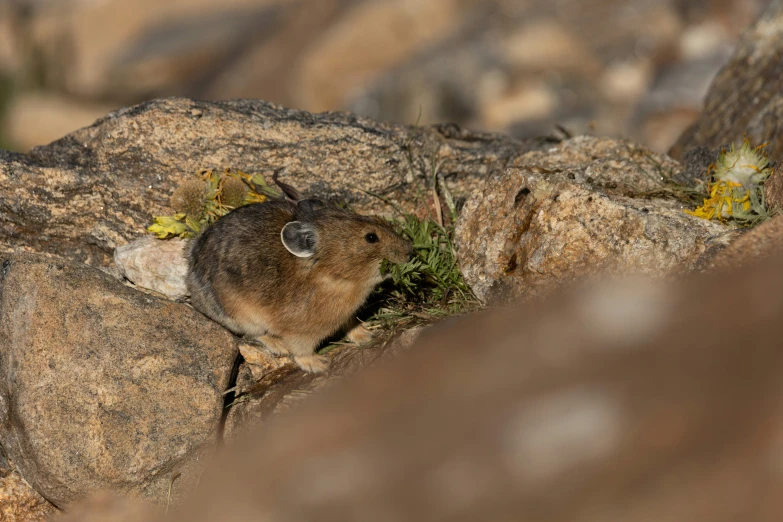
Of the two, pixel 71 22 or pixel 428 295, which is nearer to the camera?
pixel 428 295

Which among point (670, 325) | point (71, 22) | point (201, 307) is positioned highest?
point (71, 22)

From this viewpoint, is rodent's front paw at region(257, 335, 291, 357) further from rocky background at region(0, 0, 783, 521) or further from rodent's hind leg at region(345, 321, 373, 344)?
rodent's hind leg at region(345, 321, 373, 344)

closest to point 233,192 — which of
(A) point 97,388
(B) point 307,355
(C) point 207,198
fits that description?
(C) point 207,198

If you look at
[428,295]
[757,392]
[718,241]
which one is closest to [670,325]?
[757,392]

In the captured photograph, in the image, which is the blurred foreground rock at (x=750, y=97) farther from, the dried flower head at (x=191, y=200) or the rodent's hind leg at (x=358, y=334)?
the dried flower head at (x=191, y=200)

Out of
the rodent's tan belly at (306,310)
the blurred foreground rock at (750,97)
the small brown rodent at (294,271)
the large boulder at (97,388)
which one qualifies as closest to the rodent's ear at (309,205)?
the small brown rodent at (294,271)

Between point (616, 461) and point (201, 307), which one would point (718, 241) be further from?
point (201, 307)

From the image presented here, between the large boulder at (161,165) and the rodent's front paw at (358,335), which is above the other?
the large boulder at (161,165)
